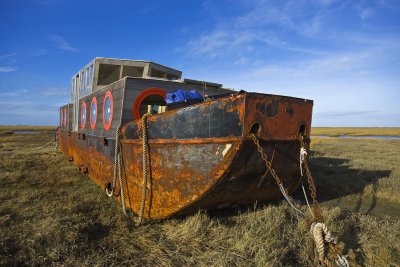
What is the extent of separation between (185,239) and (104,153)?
2768 mm

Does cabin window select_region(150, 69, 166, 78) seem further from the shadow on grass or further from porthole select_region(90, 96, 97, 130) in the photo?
the shadow on grass

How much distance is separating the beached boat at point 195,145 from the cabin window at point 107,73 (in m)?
1.88

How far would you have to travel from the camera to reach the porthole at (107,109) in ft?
17.9

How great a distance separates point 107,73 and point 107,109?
2.34 m

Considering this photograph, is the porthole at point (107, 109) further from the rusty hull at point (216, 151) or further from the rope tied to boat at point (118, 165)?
the rusty hull at point (216, 151)

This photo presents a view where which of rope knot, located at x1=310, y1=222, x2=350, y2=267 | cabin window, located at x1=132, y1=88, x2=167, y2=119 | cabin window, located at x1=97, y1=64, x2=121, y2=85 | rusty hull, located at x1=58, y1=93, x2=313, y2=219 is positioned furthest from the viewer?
cabin window, located at x1=97, y1=64, x2=121, y2=85

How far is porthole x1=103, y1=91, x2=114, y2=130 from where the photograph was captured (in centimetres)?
546

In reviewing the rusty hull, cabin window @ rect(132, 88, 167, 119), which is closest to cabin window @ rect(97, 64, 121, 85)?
cabin window @ rect(132, 88, 167, 119)

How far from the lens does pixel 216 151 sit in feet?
12.0

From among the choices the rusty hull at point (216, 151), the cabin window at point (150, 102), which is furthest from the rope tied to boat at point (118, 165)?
the cabin window at point (150, 102)

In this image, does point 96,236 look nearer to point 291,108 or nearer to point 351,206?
point 291,108

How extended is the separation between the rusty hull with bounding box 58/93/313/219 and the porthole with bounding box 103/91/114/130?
835 mm

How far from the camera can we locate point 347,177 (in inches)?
334

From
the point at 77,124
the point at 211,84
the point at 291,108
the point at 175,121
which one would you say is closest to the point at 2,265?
Result: the point at 175,121
